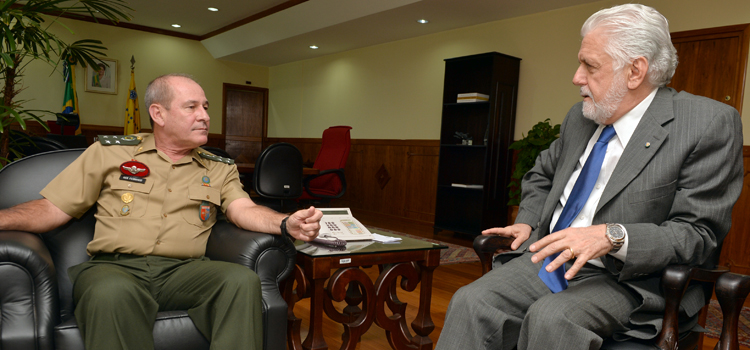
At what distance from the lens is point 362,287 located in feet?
6.72

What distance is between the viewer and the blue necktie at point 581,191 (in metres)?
1.42

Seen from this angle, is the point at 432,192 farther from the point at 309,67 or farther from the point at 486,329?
the point at 486,329

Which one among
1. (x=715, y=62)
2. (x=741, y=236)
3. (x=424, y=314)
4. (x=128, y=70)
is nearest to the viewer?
(x=424, y=314)

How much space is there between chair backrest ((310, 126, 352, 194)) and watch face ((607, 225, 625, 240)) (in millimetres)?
3960

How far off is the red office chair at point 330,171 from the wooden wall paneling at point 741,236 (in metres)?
3.34

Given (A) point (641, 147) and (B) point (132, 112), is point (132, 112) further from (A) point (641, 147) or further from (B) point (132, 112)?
(A) point (641, 147)

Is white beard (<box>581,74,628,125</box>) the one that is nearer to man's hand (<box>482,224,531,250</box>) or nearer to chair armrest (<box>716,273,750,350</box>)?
man's hand (<box>482,224,531,250</box>)

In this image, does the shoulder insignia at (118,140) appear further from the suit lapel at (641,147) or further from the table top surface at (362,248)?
the suit lapel at (641,147)

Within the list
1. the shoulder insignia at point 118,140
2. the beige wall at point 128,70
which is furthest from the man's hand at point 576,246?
the beige wall at point 128,70

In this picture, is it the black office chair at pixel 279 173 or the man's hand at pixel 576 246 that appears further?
the black office chair at pixel 279 173

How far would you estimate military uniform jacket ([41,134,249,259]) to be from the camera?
169 centimetres

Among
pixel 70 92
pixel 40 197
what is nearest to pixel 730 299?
pixel 40 197

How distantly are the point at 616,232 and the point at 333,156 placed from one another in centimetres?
423

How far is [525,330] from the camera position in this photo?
48.8 inches
